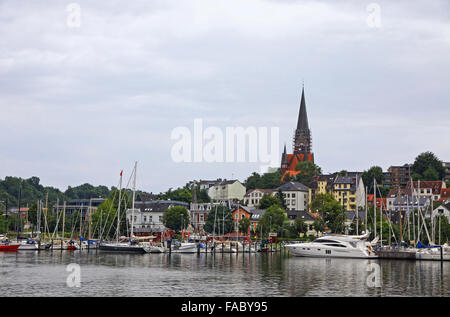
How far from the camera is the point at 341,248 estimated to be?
11025 cm

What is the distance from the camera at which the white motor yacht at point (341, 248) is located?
10912cm

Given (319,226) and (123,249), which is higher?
(319,226)

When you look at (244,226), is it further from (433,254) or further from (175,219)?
(433,254)

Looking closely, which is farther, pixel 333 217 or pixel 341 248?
pixel 333 217

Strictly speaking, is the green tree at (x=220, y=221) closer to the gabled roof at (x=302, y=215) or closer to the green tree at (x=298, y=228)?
the green tree at (x=298, y=228)

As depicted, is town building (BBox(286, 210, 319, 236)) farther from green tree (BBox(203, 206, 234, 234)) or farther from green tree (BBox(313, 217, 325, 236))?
green tree (BBox(203, 206, 234, 234))

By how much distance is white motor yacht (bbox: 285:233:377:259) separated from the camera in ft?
358

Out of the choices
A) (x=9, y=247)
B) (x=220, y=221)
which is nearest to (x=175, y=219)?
(x=220, y=221)
